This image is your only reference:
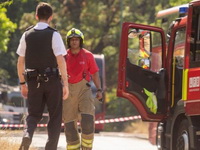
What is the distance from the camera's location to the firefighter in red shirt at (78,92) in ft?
39.2

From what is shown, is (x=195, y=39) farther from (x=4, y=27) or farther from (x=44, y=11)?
(x=4, y=27)

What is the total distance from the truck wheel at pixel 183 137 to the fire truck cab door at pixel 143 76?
91 centimetres

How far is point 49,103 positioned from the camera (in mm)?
10438

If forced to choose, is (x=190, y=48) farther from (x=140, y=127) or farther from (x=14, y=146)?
(x=140, y=127)

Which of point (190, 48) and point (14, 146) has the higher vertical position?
point (190, 48)

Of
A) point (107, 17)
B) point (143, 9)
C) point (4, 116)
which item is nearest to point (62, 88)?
point (4, 116)

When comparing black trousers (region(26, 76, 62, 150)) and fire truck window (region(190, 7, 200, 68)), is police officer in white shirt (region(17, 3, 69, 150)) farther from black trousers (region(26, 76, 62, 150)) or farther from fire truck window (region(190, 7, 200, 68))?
fire truck window (region(190, 7, 200, 68))

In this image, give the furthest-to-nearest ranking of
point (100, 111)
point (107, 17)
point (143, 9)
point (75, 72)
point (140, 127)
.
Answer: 1. point (143, 9)
2. point (107, 17)
3. point (140, 127)
4. point (100, 111)
5. point (75, 72)

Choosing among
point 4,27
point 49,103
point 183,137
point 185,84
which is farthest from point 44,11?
point 4,27

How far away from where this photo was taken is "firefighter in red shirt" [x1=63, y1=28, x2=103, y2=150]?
1195 centimetres

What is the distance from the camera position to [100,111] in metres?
32.8

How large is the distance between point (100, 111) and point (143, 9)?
20007 mm

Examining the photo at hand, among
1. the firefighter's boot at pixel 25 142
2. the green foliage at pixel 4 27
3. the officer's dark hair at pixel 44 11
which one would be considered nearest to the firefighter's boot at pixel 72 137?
the firefighter's boot at pixel 25 142

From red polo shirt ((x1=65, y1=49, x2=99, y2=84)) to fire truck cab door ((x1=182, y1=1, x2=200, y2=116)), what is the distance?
131 cm
